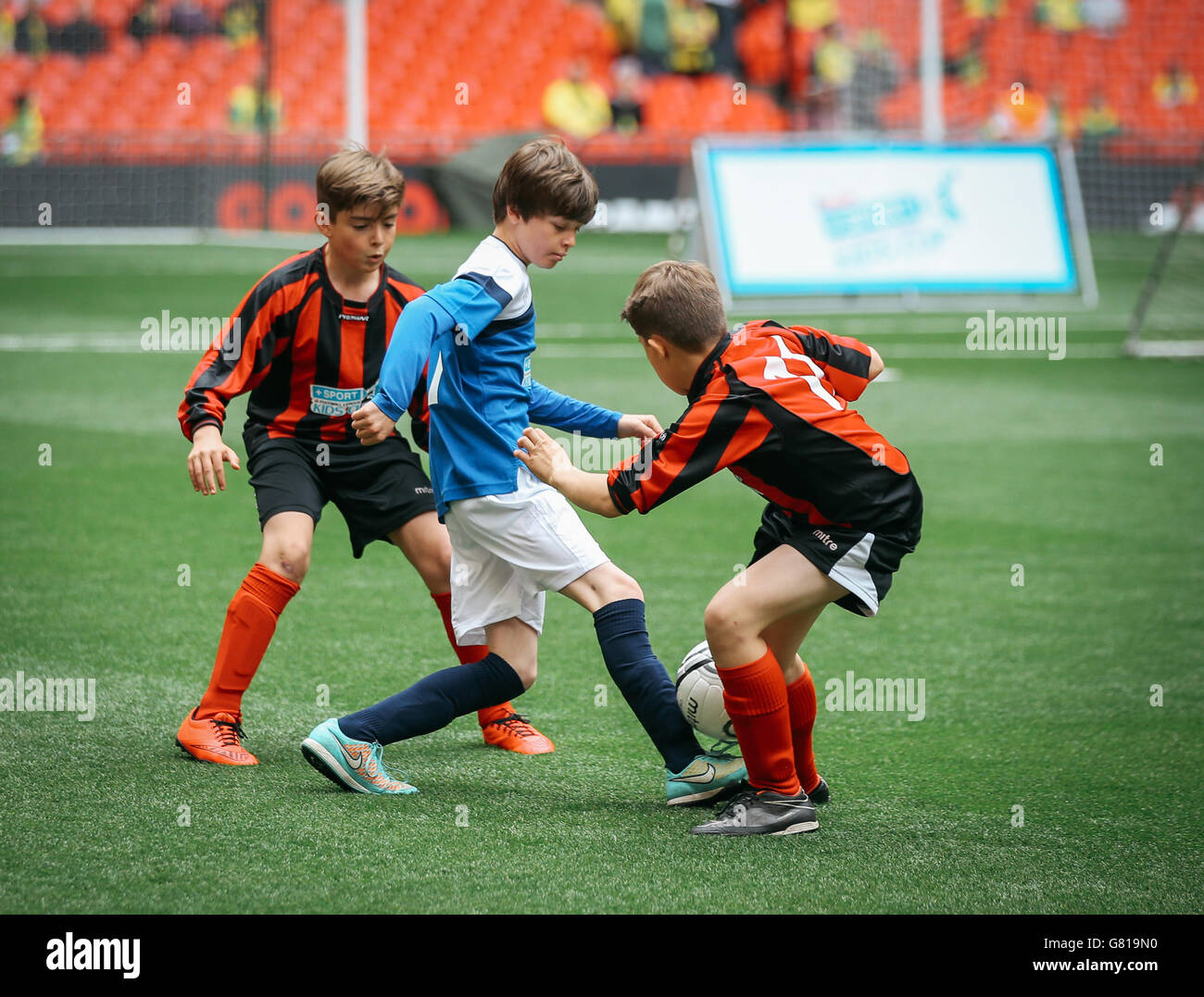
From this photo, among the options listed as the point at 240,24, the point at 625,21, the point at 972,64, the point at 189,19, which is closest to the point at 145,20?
the point at 189,19

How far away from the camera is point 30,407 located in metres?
8.57

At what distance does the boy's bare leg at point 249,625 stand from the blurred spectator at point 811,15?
2060 centimetres

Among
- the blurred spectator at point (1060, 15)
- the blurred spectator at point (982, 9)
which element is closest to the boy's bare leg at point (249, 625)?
the blurred spectator at point (982, 9)

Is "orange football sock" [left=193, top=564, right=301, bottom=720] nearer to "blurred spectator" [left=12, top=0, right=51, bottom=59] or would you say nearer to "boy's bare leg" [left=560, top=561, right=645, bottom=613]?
"boy's bare leg" [left=560, top=561, right=645, bottom=613]

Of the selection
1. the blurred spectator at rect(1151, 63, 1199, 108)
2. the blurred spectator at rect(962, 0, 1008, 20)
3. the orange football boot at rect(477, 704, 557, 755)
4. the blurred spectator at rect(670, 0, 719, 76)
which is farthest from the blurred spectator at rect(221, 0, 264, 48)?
the orange football boot at rect(477, 704, 557, 755)

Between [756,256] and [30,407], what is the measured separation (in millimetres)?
6206

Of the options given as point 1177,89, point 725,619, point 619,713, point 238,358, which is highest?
point 1177,89

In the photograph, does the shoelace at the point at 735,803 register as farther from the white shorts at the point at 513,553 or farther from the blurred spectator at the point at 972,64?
the blurred spectator at the point at 972,64

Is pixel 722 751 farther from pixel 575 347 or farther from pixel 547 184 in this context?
pixel 575 347

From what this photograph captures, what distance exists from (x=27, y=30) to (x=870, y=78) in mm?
11576

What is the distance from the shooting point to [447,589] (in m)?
3.89
